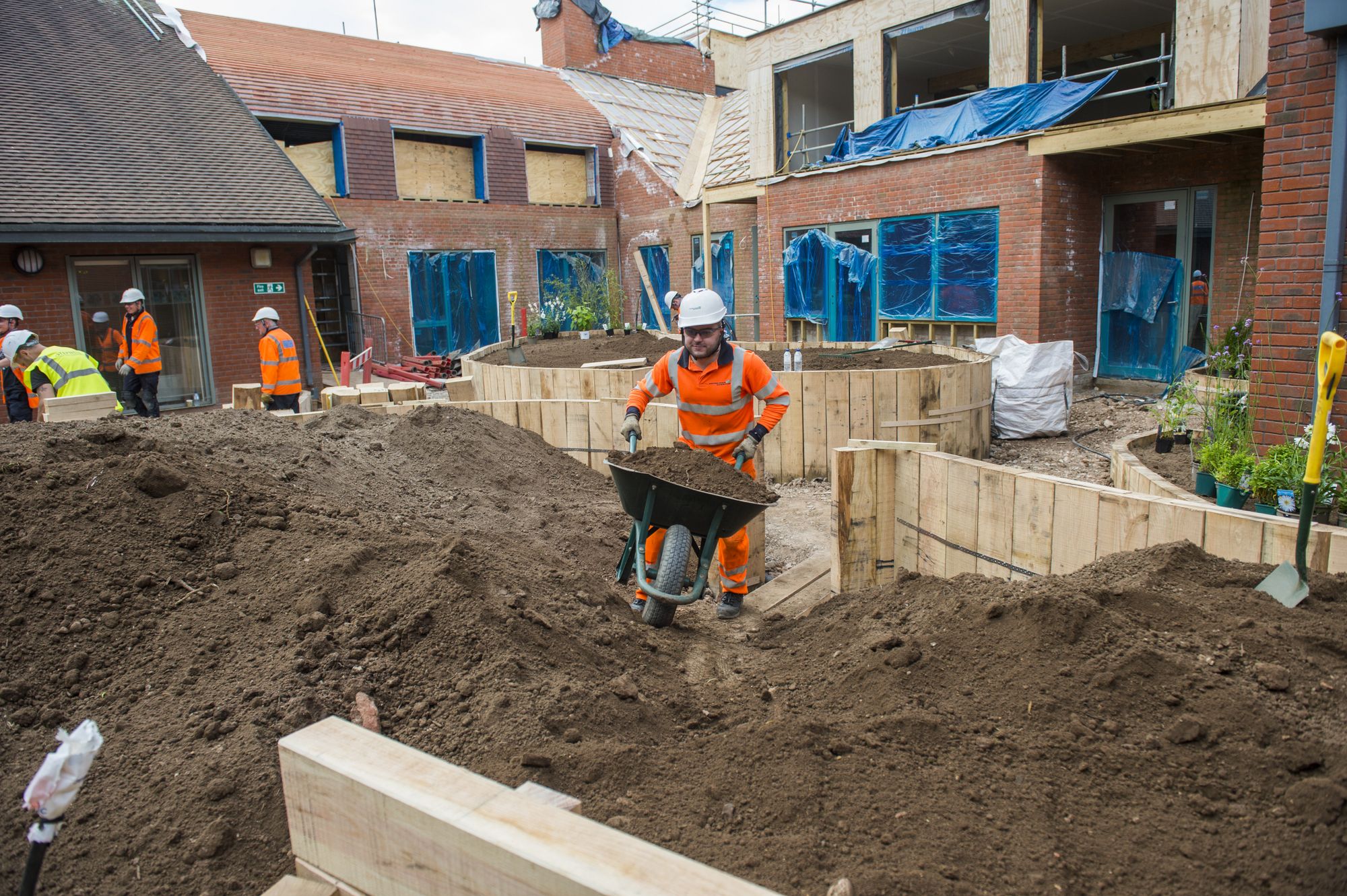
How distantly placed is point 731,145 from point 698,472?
21.1 m

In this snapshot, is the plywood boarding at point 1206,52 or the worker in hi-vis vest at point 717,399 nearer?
the worker in hi-vis vest at point 717,399

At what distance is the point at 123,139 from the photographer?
16094 mm

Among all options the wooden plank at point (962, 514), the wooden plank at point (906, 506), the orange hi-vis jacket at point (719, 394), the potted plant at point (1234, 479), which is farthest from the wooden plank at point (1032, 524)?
the orange hi-vis jacket at point (719, 394)

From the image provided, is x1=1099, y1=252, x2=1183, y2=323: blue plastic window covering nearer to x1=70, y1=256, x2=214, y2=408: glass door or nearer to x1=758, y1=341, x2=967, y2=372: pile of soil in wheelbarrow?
x1=758, y1=341, x2=967, y2=372: pile of soil in wheelbarrow

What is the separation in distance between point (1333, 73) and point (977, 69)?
51.5 ft

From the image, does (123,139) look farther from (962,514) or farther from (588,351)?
(962,514)

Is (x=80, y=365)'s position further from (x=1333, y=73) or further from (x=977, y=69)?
(x=977, y=69)

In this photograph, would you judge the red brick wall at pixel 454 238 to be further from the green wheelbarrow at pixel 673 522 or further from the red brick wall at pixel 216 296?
the green wheelbarrow at pixel 673 522

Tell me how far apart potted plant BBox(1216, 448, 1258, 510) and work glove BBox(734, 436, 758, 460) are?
8.79 ft

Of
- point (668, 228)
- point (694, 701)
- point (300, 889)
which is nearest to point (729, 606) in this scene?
point (694, 701)

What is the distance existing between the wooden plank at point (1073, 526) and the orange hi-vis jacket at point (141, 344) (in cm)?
1099

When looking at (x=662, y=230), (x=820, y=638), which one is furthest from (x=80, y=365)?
(x=662, y=230)

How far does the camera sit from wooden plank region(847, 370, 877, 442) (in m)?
9.11

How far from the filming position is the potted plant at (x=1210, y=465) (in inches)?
211
